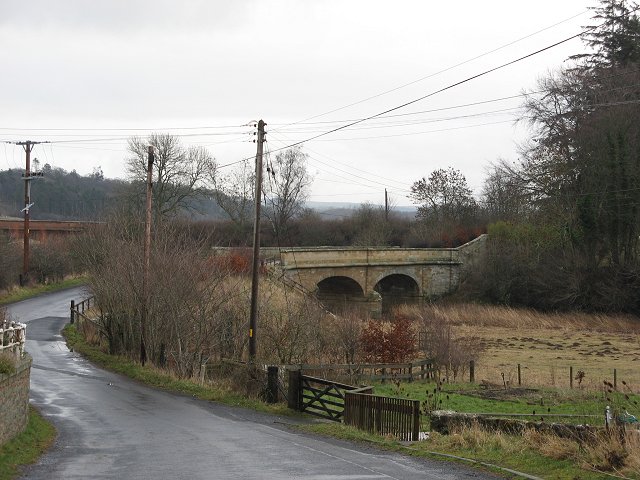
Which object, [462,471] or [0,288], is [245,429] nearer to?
[462,471]

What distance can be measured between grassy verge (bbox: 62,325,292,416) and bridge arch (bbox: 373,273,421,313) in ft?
111

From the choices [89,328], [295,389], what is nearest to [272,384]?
[295,389]

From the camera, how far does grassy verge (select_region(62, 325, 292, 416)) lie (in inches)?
870

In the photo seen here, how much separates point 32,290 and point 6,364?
139 ft

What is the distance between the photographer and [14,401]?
14656mm

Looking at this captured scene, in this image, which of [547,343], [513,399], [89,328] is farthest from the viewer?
[547,343]

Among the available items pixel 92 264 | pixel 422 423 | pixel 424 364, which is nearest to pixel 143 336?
pixel 92 264

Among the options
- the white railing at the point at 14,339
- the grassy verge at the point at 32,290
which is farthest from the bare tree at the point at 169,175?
the white railing at the point at 14,339

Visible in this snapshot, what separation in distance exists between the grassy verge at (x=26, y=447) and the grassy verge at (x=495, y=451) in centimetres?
616

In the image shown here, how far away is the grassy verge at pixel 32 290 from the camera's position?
1943 inches

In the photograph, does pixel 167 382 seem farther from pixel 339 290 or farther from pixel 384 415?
pixel 339 290

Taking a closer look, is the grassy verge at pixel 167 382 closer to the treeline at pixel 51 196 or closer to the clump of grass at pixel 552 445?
the clump of grass at pixel 552 445

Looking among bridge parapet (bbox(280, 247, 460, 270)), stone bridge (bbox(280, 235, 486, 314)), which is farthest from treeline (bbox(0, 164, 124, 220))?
bridge parapet (bbox(280, 247, 460, 270))

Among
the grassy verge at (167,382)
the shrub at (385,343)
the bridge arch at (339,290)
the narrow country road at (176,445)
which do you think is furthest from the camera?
the bridge arch at (339,290)
